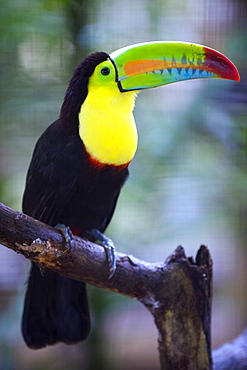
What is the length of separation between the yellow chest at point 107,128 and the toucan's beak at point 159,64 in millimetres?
56

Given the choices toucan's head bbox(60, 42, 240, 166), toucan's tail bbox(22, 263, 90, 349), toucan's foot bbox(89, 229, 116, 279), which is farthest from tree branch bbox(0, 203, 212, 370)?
toucan's head bbox(60, 42, 240, 166)

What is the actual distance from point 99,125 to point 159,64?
0.22 metres

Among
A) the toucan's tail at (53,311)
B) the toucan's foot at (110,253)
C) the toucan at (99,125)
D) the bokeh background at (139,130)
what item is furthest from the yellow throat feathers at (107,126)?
the bokeh background at (139,130)

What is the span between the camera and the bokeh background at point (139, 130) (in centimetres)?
175

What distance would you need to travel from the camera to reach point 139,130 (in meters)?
1.83

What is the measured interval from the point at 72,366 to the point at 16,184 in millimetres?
772

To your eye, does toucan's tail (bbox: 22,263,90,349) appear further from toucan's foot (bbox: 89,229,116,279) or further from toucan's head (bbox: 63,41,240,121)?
toucan's head (bbox: 63,41,240,121)

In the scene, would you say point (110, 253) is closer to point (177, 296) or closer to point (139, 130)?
point (177, 296)

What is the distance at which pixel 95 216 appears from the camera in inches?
53.1

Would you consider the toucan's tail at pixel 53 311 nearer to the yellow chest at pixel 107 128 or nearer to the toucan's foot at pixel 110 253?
the toucan's foot at pixel 110 253

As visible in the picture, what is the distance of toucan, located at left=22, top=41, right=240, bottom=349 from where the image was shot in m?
1.17

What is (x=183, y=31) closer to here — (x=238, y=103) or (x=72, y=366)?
(x=238, y=103)

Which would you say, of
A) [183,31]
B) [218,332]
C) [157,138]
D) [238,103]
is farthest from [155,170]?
[218,332]

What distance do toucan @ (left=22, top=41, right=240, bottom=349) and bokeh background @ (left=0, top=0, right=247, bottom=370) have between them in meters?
0.56
